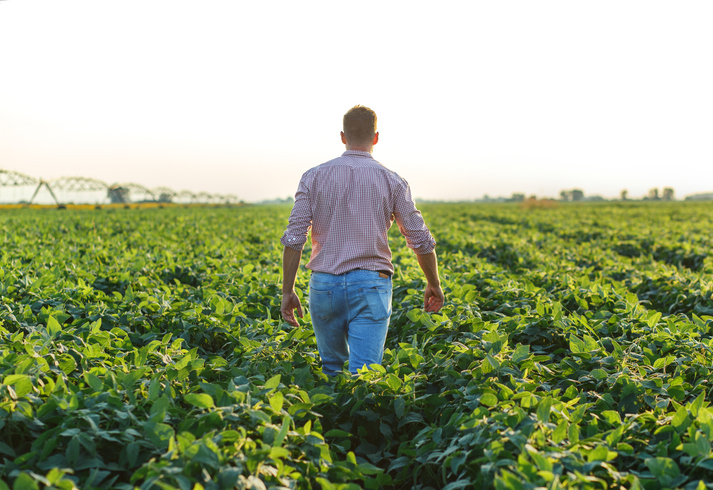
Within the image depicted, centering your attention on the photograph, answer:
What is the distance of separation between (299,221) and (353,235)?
1.32 ft

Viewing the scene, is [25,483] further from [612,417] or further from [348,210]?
[612,417]

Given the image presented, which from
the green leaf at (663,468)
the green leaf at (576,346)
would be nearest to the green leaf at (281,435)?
the green leaf at (663,468)

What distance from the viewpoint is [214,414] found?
2.15 m

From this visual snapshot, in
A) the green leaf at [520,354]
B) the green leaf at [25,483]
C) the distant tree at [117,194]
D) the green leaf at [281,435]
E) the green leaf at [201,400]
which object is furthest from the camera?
the distant tree at [117,194]

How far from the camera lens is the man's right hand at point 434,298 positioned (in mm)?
3541

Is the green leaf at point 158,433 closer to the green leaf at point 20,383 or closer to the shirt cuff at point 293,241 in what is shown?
the green leaf at point 20,383

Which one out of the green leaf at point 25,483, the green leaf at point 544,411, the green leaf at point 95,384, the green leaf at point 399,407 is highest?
the green leaf at point 95,384

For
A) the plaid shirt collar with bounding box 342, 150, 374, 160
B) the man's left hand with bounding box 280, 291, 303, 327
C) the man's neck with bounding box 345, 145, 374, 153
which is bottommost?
the man's left hand with bounding box 280, 291, 303, 327

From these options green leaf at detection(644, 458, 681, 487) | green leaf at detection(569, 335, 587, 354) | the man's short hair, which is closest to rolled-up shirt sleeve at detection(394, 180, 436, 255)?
the man's short hair

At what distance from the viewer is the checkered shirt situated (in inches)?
125

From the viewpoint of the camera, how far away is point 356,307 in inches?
126

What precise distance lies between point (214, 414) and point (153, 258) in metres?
6.25

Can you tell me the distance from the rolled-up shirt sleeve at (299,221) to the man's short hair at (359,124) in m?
0.47

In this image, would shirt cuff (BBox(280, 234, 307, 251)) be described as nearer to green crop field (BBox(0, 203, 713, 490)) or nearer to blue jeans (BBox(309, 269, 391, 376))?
blue jeans (BBox(309, 269, 391, 376))
